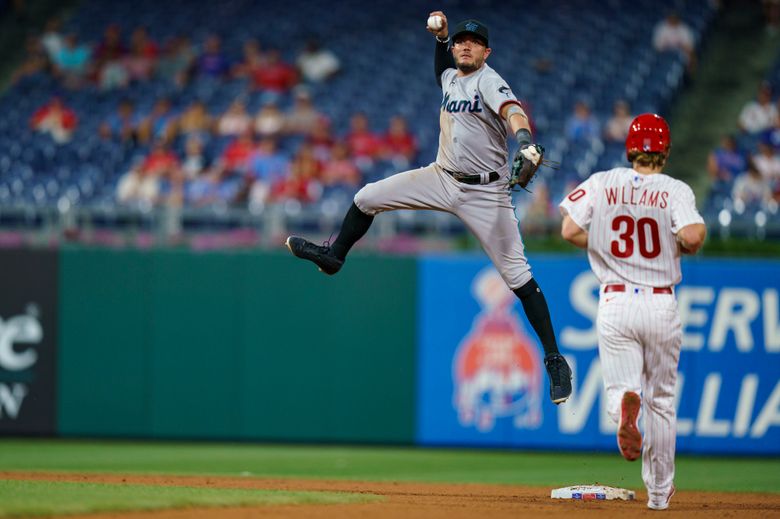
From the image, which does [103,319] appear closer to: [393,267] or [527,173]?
[393,267]

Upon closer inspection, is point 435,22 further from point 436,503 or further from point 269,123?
point 269,123

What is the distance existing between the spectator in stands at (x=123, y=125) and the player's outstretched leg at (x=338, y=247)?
9400mm

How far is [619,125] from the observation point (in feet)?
47.1

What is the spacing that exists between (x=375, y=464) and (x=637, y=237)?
4513 millimetres

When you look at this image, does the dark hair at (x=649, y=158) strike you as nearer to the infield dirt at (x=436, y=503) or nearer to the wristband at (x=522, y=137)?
the wristband at (x=522, y=137)

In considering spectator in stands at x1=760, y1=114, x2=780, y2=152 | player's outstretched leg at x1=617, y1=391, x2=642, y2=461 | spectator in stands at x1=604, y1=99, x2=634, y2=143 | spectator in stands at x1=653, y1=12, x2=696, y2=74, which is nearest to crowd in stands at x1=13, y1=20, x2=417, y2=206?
spectator in stands at x1=604, y1=99, x2=634, y2=143

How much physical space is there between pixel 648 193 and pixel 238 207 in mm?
6590

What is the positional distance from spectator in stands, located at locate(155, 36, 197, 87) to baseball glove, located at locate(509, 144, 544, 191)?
11.7m

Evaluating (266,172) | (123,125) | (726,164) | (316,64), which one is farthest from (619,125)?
(123,125)

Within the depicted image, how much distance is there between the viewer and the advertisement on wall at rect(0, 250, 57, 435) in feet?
38.6

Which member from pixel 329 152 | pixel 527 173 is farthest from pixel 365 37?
pixel 527 173

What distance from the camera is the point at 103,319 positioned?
11.9m

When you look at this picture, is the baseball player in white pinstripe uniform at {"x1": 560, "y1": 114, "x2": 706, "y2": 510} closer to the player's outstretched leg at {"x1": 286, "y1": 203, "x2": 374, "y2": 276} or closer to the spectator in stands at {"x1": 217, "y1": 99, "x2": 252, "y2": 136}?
the player's outstretched leg at {"x1": 286, "y1": 203, "x2": 374, "y2": 276}

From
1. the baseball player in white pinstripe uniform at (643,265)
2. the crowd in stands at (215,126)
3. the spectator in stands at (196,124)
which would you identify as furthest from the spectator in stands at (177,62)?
the baseball player in white pinstripe uniform at (643,265)
